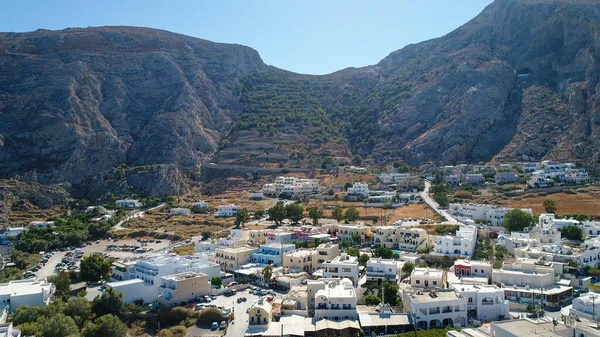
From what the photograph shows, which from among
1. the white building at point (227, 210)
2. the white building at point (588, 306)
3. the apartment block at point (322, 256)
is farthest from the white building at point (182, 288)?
the white building at point (227, 210)

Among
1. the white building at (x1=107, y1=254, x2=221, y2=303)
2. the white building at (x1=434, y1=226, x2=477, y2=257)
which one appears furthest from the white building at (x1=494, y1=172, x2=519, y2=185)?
the white building at (x1=107, y1=254, x2=221, y2=303)

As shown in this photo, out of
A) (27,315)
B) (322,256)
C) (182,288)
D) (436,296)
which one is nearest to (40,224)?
(182,288)

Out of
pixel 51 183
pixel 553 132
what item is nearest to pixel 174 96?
pixel 51 183

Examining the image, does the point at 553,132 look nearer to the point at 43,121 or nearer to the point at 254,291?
the point at 254,291

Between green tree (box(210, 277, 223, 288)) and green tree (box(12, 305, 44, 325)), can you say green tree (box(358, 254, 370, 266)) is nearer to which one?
green tree (box(210, 277, 223, 288))

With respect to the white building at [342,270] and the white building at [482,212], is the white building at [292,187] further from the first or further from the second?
the white building at [342,270]

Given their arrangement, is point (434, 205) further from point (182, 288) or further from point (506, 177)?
point (182, 288)
